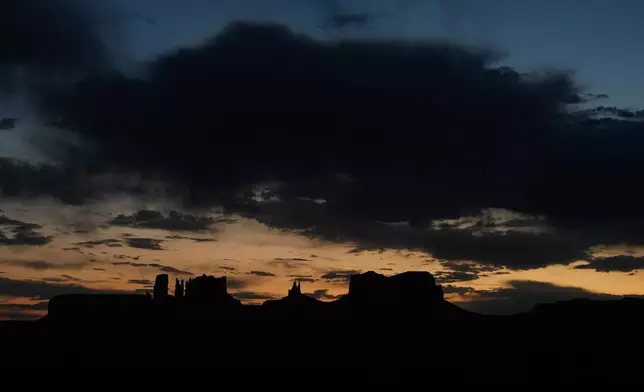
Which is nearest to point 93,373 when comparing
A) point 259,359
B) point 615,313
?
point 259,359

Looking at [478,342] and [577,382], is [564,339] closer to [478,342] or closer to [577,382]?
[478,342]

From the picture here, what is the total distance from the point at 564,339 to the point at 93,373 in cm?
9730

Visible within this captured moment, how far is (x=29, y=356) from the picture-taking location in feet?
565

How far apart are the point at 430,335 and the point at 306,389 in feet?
231

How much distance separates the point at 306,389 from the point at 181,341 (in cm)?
7052

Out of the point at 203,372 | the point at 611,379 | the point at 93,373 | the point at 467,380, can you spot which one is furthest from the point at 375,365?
the point at 93,373

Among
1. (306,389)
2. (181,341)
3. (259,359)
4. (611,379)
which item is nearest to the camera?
(306,389)

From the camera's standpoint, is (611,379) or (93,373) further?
(93,373)

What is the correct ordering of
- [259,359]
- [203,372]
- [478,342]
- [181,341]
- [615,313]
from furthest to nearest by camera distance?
[615,313]
[181,341]
[478,342]
[259,359]
[203,372]

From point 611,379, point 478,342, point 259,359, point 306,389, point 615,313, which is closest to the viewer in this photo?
point 306,389

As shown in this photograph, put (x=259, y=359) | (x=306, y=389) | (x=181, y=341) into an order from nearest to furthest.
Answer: (x=306, y=389), (x=259, y=359), (x=181, y=341)

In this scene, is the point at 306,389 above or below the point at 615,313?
below

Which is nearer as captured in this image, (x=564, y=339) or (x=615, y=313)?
(x=564, y=339)

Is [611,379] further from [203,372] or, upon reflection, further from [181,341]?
[181,341]
